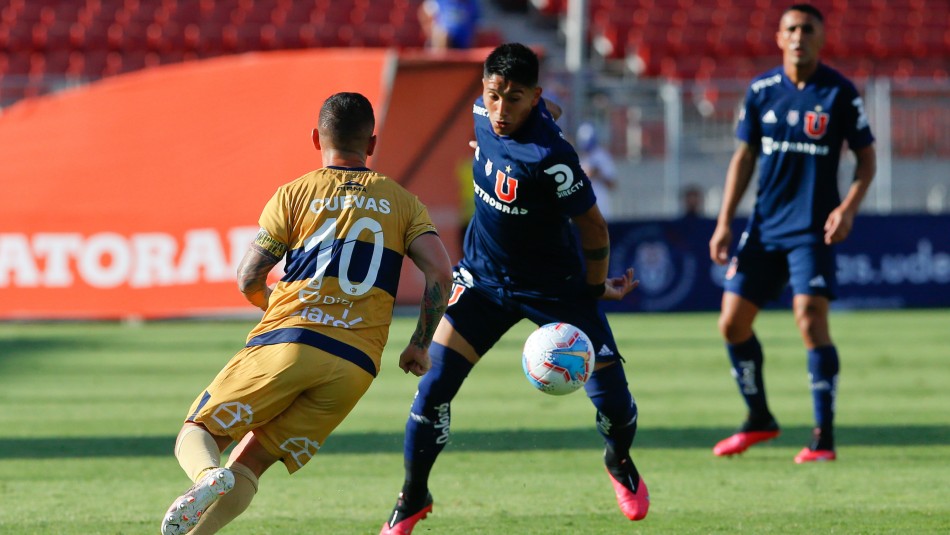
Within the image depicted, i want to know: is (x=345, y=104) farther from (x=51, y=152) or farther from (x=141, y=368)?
(x=51, y=152)

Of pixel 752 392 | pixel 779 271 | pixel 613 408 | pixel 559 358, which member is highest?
pixel 559 358

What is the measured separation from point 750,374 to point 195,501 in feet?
14.0

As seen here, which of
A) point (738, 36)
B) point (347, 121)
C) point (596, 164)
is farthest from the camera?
point (738, 36)

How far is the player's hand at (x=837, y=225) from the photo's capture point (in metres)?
7.14

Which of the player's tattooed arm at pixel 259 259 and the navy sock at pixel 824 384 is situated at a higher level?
the player's tattooed arm at pixel 259 259

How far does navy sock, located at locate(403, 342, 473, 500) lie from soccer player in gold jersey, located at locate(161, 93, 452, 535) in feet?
2.19

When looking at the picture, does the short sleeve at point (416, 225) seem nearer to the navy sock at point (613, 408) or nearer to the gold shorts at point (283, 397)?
the gold shorts at point (283, 397)

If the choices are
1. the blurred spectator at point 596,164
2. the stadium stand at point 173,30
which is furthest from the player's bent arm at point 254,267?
the stadium stand at point 173,30

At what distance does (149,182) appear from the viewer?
1523 centimetres

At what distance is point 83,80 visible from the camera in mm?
19031

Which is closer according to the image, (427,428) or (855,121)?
(427,428)

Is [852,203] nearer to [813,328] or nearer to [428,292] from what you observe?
[813,328]

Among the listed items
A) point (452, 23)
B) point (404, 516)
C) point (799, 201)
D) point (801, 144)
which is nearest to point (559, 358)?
point (404, 516)

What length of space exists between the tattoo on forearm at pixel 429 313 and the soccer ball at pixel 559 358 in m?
0.65
